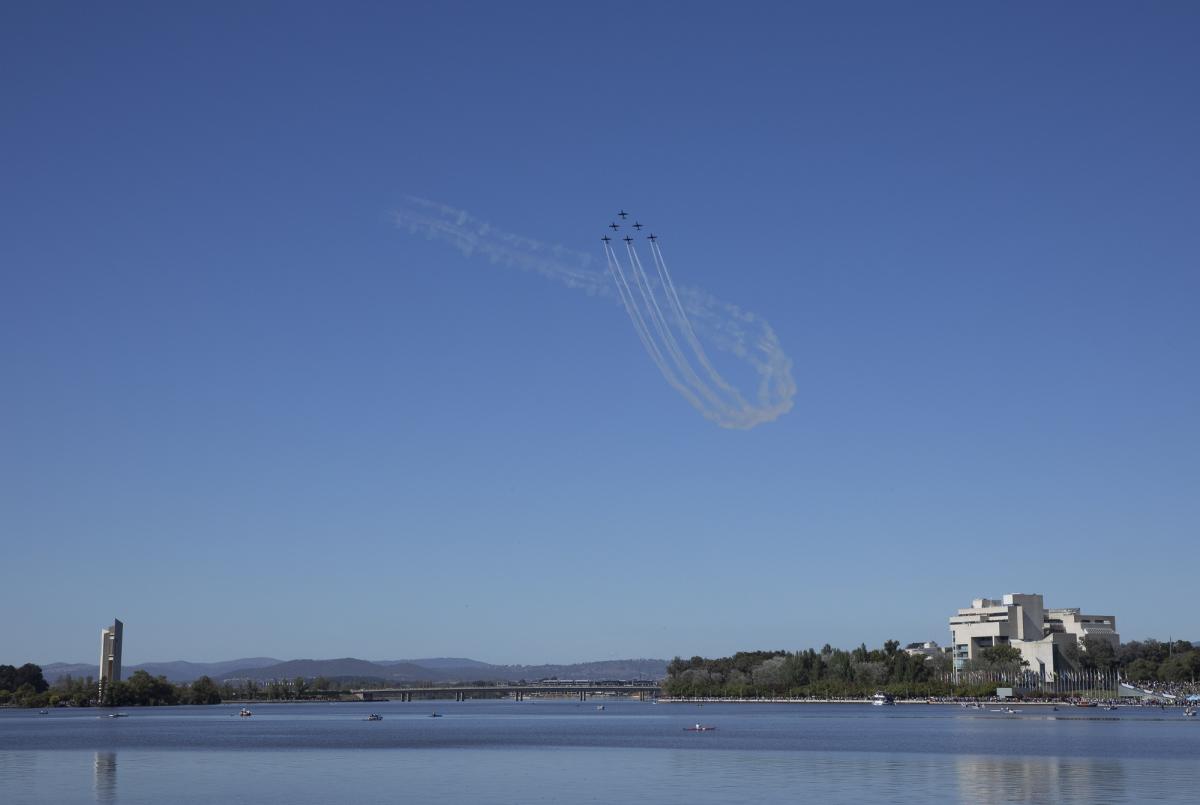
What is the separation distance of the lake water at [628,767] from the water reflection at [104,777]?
0.60 feet

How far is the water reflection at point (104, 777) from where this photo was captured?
3125 inches

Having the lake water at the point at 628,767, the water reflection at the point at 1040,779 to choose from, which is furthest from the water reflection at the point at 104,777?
the water reflection at the point at 1040,779

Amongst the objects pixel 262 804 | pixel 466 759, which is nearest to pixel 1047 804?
pixel 262 804

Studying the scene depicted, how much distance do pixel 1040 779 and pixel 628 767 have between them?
30.0 m

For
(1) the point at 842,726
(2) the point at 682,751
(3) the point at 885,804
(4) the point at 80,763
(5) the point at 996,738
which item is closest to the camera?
(3) the point at 885,804

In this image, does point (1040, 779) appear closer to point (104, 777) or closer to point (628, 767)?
point (628, 767)

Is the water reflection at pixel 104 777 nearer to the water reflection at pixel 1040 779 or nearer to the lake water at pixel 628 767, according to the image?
the lake water at pixel 628 767

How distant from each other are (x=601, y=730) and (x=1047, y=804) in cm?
12109

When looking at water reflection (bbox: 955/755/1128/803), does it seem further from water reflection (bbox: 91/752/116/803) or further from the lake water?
water reflection (bbox: 91/752/116/803)

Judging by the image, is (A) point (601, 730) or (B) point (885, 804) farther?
(A) point (601, 730)

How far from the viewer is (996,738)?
141 metres

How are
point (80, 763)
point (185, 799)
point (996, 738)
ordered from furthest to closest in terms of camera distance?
1. point (996, 738)
2. point (80, 763)
3. point (185, 799)

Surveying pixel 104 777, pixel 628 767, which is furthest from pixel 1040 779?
pixel 104 777

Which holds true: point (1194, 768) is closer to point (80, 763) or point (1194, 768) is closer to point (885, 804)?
point (885, 804)
